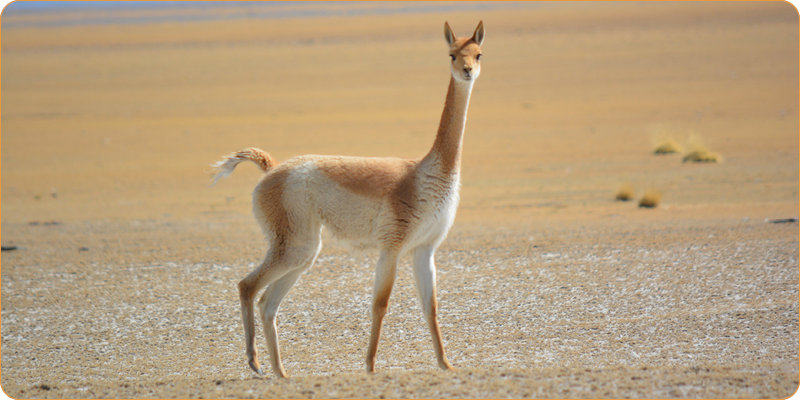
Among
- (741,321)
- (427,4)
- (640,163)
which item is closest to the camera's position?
(741,321)

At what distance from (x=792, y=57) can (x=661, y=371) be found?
1566 inches

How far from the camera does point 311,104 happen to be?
3325 cm

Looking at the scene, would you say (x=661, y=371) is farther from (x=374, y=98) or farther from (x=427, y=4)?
(x=427, y=4)

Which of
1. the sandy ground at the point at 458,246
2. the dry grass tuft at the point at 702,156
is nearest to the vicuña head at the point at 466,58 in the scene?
the sandy ground at the point at 458,246

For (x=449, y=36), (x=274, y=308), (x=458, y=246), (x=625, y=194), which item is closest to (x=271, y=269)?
(x=274, y=308)

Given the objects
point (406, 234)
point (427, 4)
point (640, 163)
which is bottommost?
point (640, 163)

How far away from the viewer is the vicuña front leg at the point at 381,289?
Answer: 5.45 metres

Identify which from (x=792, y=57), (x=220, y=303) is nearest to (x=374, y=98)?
(x=792, y=57)

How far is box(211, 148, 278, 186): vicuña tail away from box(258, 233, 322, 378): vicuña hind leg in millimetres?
894

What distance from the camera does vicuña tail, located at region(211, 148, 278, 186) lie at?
19.5ft

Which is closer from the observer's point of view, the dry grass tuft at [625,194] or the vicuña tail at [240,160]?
the vicuña tail at [240,160]

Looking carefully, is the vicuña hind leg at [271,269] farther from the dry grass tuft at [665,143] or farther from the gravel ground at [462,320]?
the dry grass tuft at [665,143]

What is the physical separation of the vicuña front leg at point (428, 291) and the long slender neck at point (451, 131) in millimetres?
725

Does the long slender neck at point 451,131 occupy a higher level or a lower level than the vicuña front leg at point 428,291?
higher
